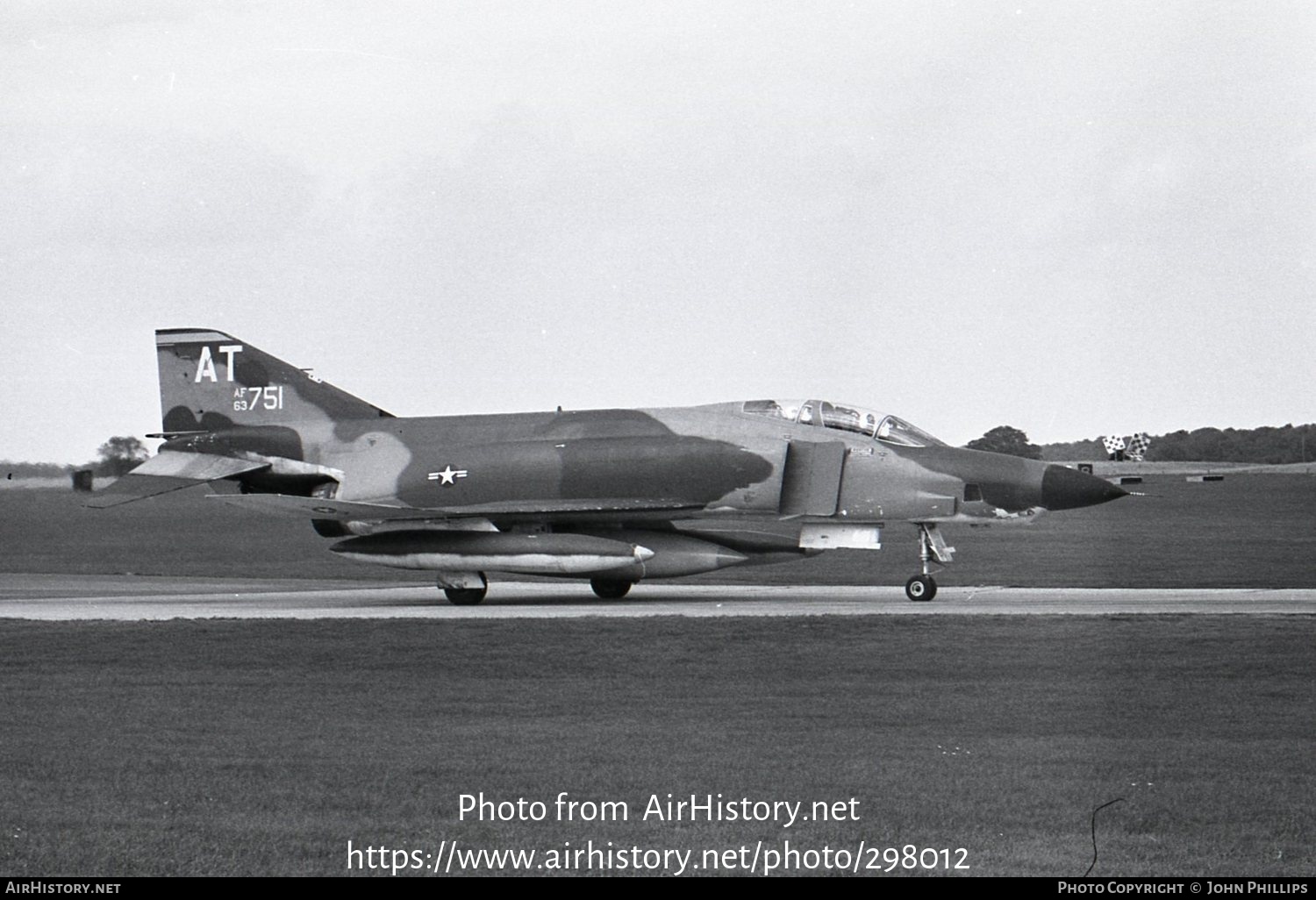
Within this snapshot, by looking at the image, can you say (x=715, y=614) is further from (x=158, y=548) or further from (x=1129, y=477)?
(x=1129, y=477)

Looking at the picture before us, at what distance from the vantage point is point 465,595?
70.8 ft

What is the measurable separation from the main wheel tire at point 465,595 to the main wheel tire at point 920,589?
219 inches

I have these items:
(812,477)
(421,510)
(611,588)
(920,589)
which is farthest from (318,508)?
(920,589)

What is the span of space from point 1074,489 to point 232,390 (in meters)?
12.2

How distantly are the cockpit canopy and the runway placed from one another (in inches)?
81.0

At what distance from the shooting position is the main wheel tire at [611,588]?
881 inches

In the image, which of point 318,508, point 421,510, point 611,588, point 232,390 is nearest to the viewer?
point 318,508

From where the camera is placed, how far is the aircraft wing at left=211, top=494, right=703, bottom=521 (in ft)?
68.7

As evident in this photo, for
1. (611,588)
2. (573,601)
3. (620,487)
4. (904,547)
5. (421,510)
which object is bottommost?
(904,547)

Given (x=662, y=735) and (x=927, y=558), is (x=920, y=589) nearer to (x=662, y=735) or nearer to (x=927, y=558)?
(x=927, y=558)

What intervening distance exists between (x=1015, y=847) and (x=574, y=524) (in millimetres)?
15658

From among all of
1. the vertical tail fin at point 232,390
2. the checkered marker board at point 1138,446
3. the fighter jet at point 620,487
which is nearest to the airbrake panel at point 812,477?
the fighter jet at point 620,487

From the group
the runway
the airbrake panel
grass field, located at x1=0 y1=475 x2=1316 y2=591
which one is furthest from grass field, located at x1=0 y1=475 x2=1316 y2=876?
grass field, located at x1=0 y1=475 x2=1316 y2=591

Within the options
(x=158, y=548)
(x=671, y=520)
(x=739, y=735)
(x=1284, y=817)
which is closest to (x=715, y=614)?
(x=671, y=520)
